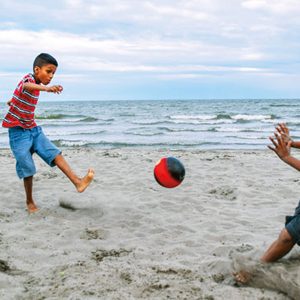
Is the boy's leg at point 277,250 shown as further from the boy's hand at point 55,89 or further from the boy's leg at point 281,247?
the boy's hand at point 55,89

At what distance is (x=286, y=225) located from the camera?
10.5ft

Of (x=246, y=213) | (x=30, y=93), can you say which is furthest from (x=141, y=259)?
(x=30, y=93)

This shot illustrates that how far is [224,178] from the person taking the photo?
25.4 feet

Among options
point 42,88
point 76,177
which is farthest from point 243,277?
point 42,88

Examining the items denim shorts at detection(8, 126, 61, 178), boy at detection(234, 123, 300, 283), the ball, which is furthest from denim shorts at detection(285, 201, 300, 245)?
denim shorts at detection(8, 126, 61, 178)

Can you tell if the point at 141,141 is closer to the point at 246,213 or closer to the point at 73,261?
the point at 246,213

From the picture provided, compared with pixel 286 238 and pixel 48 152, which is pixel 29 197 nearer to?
pixel 48 152

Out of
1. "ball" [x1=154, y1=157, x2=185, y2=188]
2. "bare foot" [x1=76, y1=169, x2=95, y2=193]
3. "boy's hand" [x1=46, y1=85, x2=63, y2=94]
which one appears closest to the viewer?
"boy's hand" [x1=46, y1=85, x2=63, y2=94]

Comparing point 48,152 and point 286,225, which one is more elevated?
point 48,152

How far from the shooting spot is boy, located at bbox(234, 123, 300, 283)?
3.06 meters

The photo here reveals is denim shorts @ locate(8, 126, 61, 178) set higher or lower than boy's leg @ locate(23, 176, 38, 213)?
higher

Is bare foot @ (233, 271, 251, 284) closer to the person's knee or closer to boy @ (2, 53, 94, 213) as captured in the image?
the person's knee

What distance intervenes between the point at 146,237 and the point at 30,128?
6.35 ft

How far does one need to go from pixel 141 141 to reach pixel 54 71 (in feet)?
37.8
